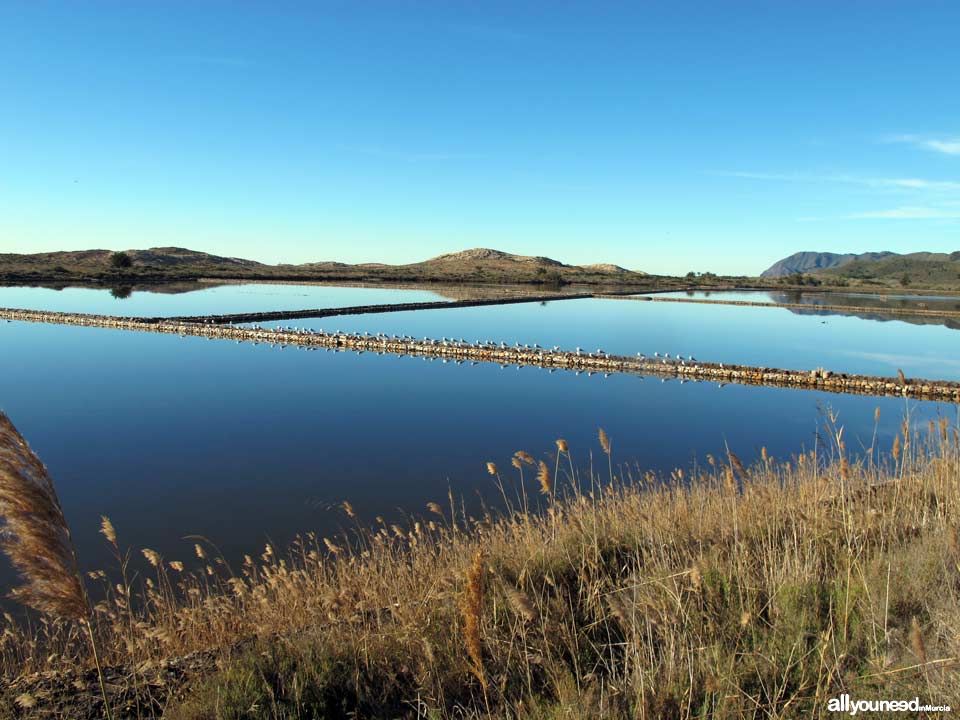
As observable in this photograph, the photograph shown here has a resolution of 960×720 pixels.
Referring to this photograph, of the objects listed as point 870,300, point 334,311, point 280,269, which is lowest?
point 334,311

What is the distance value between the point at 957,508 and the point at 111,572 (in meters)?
6.47

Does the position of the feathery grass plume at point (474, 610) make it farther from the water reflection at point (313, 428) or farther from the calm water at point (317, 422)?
the water reflection at point (313, 428)

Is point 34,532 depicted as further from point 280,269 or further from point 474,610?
point 280,269

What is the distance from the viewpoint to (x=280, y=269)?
10831 centimetres

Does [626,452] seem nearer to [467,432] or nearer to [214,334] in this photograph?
[467,432]

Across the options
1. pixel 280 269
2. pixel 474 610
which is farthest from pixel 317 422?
pixel 280 269

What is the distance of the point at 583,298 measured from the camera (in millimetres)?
48062

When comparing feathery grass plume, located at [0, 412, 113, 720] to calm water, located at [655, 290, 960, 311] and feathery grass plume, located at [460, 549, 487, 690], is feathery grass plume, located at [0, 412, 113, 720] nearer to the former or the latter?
feathery grass plume, located at [460, 549, 487, 690]

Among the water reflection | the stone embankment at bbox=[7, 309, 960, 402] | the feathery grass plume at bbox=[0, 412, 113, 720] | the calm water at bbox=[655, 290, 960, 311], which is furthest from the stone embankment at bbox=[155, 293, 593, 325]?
the feathery grass plume at bbox=[0, 412, 113, 720]

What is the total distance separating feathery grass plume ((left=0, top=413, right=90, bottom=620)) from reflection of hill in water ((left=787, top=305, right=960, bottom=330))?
113 feet

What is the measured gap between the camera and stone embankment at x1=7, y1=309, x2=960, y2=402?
14.9 meters

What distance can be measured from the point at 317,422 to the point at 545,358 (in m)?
8.71

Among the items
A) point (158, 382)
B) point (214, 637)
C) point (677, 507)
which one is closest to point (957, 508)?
point (677, 507)

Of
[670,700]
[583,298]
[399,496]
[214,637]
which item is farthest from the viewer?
[583,298]
